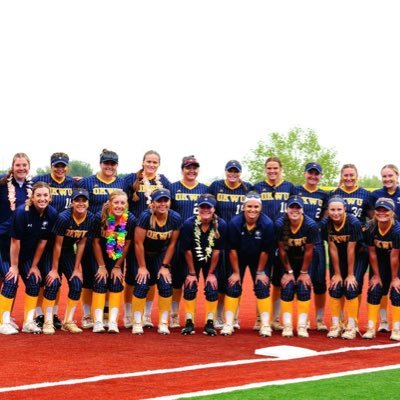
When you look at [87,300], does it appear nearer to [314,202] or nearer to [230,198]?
[230,198]

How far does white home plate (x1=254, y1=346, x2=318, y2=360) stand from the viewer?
8789 millimetres

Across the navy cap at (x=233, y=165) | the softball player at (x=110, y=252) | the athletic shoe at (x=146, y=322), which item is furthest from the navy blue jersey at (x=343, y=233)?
the athletic shoe at (x=146, y=322)

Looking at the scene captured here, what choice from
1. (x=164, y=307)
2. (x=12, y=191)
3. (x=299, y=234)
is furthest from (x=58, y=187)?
(x=299, y=234)

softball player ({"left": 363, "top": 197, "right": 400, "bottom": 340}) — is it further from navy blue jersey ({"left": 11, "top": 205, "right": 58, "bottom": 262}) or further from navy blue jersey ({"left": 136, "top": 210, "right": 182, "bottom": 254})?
navy blue jersey ({"left": 11, "top": 205, "right": 58, "bottom": 262})

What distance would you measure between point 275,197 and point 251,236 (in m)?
0.91

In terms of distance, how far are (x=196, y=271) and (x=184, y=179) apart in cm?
118

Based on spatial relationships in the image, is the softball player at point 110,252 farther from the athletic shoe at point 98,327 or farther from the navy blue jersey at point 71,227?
the navy blue jersey at point 71,227

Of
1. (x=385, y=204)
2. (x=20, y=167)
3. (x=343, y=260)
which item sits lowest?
(x=343, y=260)

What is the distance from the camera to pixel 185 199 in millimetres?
10883

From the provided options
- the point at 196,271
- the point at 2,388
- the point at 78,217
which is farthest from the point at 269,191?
the point at 2,388

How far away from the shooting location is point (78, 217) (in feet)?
33.5

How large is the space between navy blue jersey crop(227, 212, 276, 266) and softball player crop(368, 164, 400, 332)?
151 cm

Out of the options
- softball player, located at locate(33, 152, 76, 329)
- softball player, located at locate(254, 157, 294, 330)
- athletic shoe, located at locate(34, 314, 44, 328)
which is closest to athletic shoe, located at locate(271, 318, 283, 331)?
softball player, located at locate(254, 157, 294, 330)

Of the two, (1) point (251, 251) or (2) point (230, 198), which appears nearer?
(1) point (251, 251)
